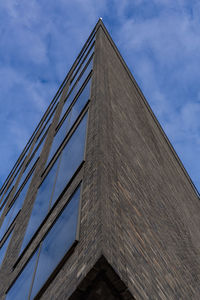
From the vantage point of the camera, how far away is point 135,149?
395 inches

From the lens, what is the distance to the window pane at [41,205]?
28.6 ft

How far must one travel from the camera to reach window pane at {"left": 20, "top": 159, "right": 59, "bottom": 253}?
28.6 ft

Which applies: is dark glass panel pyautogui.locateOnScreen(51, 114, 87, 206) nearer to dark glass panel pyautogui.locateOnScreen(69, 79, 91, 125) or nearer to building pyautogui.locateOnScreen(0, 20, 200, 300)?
building pyautogui.locateOnScreen(0, 20, 200, 300)

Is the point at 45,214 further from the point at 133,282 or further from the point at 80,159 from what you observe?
the point at 133,282

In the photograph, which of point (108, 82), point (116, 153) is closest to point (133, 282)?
point (116, 153)

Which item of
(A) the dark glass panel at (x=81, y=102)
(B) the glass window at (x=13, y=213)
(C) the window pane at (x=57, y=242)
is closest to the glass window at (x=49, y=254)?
(C) the window pane at (x=57, y=242)

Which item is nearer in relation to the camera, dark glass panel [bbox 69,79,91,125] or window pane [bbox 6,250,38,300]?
window pane [bbox 6,250,38,300]

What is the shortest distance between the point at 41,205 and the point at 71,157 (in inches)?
56.0

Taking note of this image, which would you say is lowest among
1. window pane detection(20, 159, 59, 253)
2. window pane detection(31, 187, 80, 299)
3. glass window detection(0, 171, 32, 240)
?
window pane detection(31, 187, 80, 299)

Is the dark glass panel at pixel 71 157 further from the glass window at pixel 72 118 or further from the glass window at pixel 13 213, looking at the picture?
the glass window at pixel 13 213

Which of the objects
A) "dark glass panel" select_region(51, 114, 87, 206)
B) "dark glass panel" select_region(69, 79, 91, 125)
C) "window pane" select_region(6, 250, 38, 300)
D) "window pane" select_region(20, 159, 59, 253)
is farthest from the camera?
"dark glass panel" select_region(69, 79, 91, 125)

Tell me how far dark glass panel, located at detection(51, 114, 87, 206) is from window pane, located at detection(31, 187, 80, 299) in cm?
108

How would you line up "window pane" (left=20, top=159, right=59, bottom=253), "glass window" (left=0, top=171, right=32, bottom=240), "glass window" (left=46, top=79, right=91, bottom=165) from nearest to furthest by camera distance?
"window pane" (left=20, top=159, right=59, bottom=253)
"glass window" (left=46, top=79, right=91, bottom=165)
"glass window" (left=0, top=171, right=32, bottom=240)

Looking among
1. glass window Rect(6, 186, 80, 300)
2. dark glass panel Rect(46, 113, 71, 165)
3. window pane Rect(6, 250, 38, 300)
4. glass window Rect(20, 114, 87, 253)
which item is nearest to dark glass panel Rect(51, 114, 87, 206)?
glass window Rect(20, 114, 87, 253)
